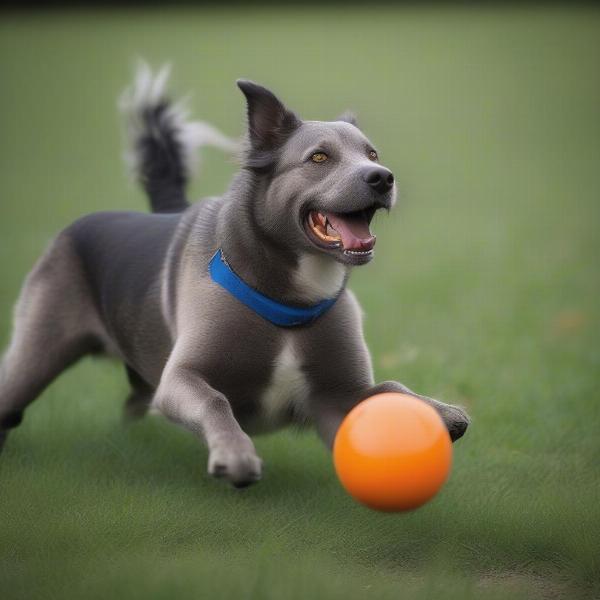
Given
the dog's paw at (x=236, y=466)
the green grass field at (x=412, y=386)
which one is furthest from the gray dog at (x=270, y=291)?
the green grass field at (x=412, y=386)

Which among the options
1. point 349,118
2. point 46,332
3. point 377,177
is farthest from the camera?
point 46,332

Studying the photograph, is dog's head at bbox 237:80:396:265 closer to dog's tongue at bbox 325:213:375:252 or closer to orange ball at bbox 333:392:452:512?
dog's tongue at bbox 325:213:375:252

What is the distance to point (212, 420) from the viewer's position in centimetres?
375

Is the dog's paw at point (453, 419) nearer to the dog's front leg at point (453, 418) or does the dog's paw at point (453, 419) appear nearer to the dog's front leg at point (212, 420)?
the dog's front leg at point (453, 418)

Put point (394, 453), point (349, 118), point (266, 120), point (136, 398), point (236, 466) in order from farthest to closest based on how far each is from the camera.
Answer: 1. point (136, 398)
2. point (349, 118)
3. point (266, 120)
4. point (394, 453)
5. point (236, 466)

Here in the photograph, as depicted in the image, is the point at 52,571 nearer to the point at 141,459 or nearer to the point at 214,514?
the point at 214,514

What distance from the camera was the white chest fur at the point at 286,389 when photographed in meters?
4.18

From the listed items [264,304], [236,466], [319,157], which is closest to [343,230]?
[319,157]

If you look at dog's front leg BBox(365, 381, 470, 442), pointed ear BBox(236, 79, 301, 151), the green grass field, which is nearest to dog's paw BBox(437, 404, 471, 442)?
dog's front leg BBox(365, 381, 470, 442)

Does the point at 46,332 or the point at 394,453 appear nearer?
the point at 394,453

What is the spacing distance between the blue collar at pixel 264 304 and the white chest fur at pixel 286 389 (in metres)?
0.10

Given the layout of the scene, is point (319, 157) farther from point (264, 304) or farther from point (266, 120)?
point (264, 304)

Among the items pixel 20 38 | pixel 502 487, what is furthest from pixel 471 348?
pixel 20 38

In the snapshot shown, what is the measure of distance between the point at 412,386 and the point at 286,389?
2268 mm
